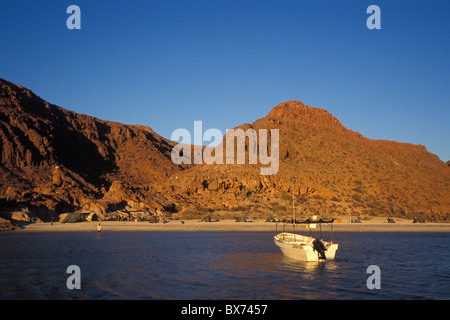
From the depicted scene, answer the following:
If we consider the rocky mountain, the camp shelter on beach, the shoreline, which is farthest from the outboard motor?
the rocky mountain

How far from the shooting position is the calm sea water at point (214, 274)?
16281mm

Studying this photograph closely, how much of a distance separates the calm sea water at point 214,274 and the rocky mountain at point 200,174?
4194 centimetres

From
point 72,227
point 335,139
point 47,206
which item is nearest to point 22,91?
point 47,206

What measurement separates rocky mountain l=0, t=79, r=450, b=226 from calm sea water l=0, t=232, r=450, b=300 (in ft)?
138

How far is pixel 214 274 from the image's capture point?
824 inches

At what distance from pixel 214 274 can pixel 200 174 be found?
74.4 meters

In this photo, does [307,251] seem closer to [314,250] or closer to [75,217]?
[314,250]

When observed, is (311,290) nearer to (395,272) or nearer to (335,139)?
(395,272)

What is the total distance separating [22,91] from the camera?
10962 cm

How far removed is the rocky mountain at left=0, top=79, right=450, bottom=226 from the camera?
7631cm

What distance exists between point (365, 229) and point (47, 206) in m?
56.2

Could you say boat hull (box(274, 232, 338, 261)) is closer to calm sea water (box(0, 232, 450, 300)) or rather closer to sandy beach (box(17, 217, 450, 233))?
calm sea water (box(0, 232, 450, 300))

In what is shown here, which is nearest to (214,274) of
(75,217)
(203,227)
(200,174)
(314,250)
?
(314,250)
